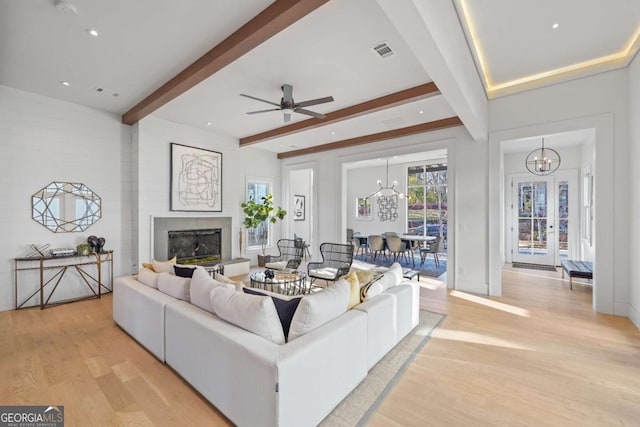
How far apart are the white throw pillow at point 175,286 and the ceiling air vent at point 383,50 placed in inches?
120

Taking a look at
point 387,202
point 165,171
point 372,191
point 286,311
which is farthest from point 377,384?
point 372,191

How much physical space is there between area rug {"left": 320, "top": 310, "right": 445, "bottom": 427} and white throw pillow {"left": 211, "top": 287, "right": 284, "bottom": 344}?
26.7 inches

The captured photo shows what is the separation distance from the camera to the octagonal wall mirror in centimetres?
415

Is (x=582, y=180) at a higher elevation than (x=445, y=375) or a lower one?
higher

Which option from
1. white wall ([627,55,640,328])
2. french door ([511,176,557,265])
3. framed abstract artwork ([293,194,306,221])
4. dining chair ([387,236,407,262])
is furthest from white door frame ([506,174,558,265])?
framed abstract artwork ([293,194,306,221])

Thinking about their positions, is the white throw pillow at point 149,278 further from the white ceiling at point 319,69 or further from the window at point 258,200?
the window at point 258,200

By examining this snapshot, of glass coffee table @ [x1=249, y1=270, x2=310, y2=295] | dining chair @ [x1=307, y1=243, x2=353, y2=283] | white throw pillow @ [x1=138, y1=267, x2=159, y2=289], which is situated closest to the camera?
white throw pillow @ [x1=138, y1=267, x2=159, y2=289]

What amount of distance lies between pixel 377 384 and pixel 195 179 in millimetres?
5081

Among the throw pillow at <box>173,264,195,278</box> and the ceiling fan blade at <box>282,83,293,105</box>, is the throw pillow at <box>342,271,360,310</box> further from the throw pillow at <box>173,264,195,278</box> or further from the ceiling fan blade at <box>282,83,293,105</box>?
the ceiling fan blade at <box>282,83,293,105</box>

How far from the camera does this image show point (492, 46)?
11.0 feet

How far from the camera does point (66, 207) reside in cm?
437

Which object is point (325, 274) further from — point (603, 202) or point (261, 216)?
point (603, 202)

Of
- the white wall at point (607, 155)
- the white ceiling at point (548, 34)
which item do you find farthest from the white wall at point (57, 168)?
the white wall at point (607, 155)

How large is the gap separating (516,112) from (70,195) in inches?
284
